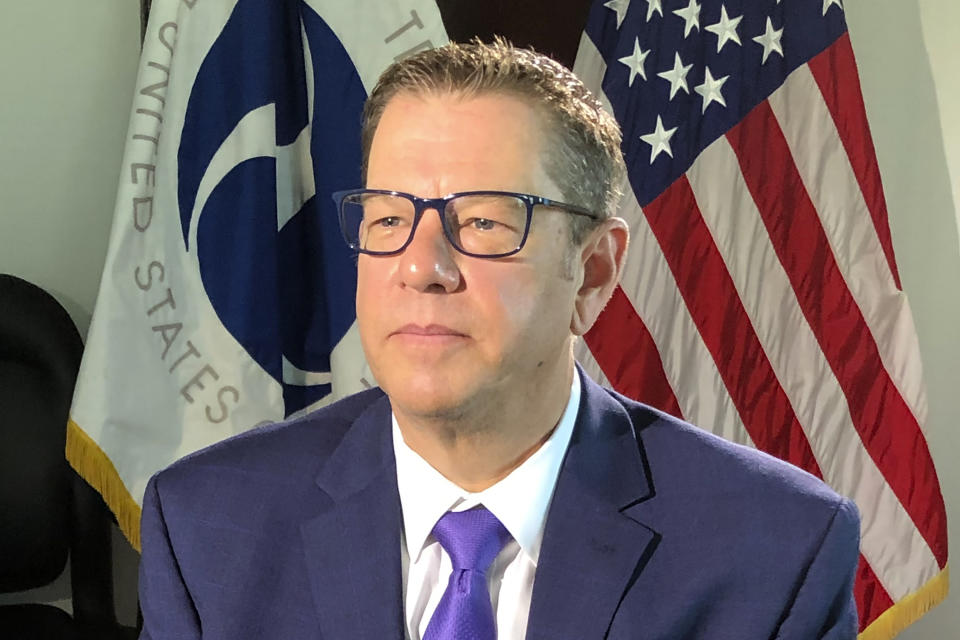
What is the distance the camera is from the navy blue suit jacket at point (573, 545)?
1080mm

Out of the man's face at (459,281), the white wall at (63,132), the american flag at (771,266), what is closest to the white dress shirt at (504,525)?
the man's face at (459,281)

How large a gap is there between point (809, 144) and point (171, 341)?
71.4 inches

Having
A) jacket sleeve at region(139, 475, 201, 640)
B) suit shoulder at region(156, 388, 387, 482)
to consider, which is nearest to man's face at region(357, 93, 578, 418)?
suit shoulder at region(156, 388, 387, 482)

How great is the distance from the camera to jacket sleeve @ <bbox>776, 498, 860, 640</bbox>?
3.55 feet

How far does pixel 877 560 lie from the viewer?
2395 mm

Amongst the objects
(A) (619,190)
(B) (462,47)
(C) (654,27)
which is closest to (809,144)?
(C) (654,27)

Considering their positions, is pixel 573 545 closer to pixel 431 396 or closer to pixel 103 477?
pixel 431 396

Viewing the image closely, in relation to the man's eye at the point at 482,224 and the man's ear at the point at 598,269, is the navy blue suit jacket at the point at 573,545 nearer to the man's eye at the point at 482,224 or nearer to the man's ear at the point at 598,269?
the man's ear at the point at 598,269

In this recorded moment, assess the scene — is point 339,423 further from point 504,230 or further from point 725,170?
point 725,170

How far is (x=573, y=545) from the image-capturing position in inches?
43.6

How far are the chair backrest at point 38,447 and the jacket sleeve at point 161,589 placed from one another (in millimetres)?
1099

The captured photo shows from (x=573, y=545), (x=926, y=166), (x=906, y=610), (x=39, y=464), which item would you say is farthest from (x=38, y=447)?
(x=926, y=166)

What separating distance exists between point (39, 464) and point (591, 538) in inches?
64.2

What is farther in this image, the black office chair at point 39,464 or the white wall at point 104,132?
the white wall at point 104,132
